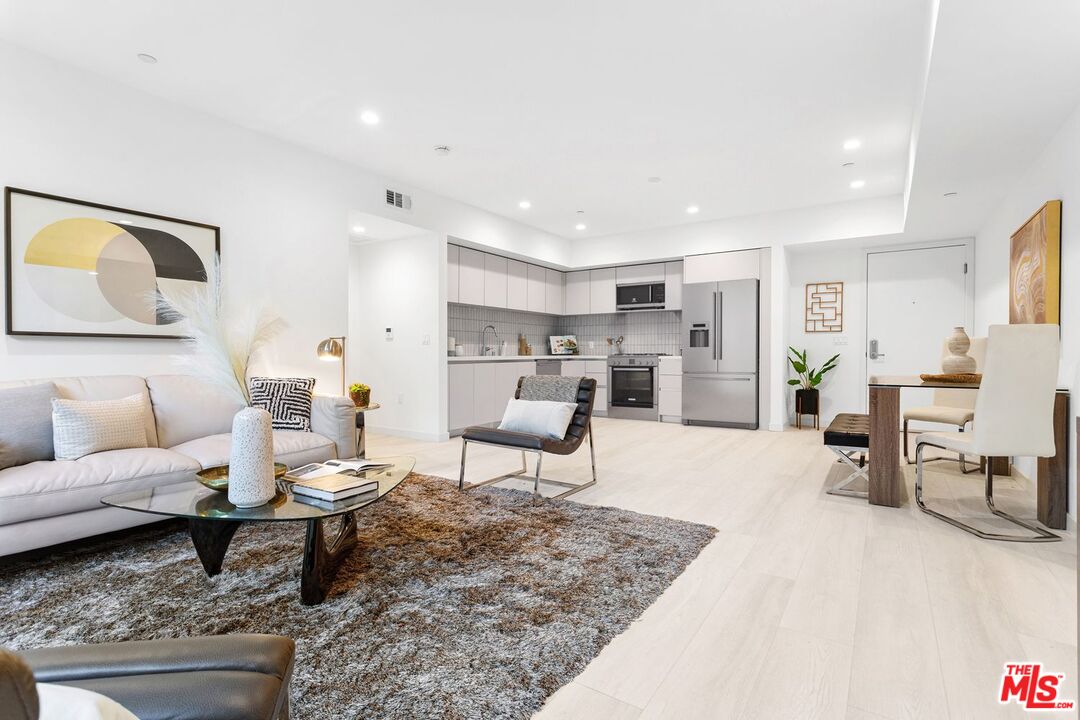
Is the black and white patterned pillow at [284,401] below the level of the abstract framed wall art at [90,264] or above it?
below

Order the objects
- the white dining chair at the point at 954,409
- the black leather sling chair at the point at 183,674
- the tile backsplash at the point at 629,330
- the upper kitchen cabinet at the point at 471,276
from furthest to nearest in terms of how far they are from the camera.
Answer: the tile backsplash at the point at 629,330, the upper kitchen cabinet at the point at 471,276, the white dining chair at the point at 954,409, the black leather sling chair at the point at 183,674

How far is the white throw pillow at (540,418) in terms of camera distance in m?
3.42

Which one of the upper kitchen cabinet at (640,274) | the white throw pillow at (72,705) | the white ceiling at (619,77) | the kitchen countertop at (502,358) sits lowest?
the white throw pillow at (72,705)

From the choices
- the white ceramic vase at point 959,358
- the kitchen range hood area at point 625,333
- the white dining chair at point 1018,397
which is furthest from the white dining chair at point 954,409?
the kitchen range hood area at point 625,333

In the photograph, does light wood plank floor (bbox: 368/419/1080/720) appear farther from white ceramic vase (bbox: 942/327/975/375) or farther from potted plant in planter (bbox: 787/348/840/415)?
potted plant in planter (bbox: 787/348/840/415)

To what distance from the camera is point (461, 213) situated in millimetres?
5805

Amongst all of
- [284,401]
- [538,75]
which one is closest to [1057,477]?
[538,75]

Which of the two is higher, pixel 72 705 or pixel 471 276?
pixel 471 276

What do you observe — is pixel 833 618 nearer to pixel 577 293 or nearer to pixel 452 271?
pixel 452 271

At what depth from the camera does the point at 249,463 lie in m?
1.97

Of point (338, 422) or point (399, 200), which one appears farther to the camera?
point (399, 200)

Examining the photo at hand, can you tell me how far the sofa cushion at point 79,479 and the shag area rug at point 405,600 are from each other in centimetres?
30

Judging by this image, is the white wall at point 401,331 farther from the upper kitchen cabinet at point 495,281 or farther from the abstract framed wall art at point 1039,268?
the abstract framed wall art at point 1039,268

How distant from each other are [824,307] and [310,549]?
6417 mm
